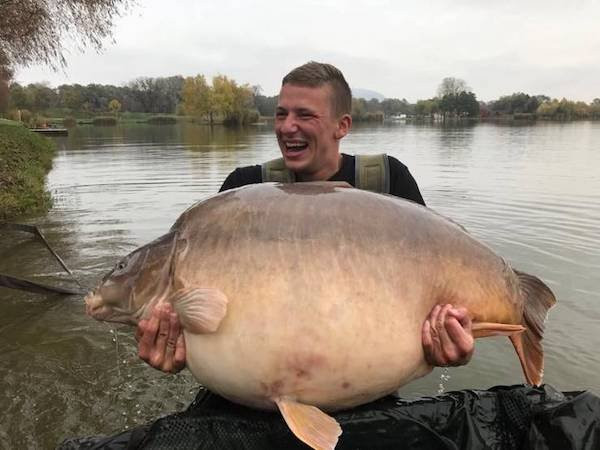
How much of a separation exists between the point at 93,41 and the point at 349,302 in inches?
525

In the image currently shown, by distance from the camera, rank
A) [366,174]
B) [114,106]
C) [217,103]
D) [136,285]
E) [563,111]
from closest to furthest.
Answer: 1. [136,285]
2. [366,174]
3. [217,103]
4. [563,111]
5. [114,106]

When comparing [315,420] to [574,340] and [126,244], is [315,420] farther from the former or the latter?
[126,244]

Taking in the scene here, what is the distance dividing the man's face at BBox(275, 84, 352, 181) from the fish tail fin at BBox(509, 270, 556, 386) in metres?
1.16

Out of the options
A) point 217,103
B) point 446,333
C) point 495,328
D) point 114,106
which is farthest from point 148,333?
point 114,106

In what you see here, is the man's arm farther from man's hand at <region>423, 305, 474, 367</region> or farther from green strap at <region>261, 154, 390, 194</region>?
man's hand at <region>423, 305, 474, 367</region>

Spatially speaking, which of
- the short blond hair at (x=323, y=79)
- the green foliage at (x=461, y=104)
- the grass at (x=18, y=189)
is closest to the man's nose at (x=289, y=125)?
the short blond hair at (x=323, y=79)

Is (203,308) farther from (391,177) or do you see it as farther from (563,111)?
(563,111)

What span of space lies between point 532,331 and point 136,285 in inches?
59.3

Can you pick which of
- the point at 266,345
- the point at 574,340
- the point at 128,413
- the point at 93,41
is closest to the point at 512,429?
the point at 266,345

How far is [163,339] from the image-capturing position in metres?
1.85

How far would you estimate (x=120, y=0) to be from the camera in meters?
13.0

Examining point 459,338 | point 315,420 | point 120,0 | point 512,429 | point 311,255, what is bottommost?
point 512,429

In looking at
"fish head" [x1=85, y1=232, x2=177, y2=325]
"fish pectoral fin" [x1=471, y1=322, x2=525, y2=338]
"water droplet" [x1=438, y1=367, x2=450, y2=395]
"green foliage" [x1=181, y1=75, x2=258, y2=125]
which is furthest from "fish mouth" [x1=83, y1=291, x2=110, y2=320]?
"green foliage" [x1=181, y1=75, x2=258, y2=125]

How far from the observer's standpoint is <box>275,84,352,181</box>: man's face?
2.65 metres
